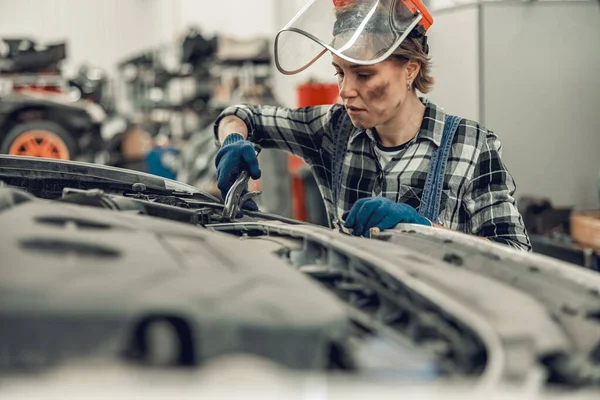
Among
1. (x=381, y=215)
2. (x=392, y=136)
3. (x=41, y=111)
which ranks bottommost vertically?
(x=381, y=215)

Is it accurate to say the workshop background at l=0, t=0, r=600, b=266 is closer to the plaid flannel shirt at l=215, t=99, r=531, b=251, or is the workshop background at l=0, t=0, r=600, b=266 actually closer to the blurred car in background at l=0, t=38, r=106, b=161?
the blurred car in background at l=0, t=38, r=106, b=161

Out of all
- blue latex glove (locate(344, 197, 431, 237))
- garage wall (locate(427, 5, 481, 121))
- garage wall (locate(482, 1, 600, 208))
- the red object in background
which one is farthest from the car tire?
blue latex glove (locate(344, 197, 431, 237))

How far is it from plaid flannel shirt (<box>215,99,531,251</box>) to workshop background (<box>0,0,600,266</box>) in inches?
52.9

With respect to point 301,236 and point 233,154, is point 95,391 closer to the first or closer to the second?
point 301,236

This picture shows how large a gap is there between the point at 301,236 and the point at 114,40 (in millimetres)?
10993

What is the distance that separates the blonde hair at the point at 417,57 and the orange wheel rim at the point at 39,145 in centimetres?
374

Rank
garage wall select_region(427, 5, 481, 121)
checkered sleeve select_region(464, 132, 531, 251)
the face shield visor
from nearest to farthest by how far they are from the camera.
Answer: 1. the face shield visor
2. checkered sleeve select_region(464, 132, 531, 251)
3. garage wall select_region(427, 5, 481, 121)

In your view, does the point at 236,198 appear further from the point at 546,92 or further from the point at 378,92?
the point at 546,92

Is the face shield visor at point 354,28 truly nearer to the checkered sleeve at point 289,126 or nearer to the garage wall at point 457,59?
the checkered sleeve at point 289,126

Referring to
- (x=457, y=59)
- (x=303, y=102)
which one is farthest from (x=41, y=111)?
(x=457, y=59)

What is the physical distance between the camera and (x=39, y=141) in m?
4.95

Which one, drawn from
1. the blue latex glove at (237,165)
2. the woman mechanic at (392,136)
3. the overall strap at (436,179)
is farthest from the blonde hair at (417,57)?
the blue latex glove at (237,165)

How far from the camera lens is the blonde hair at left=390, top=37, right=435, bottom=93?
1516mm

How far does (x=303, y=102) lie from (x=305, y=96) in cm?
5
